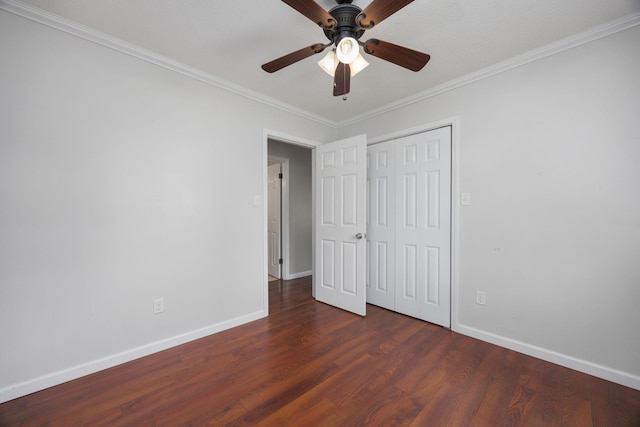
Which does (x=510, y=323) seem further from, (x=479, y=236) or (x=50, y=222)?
(x=50, y=222)

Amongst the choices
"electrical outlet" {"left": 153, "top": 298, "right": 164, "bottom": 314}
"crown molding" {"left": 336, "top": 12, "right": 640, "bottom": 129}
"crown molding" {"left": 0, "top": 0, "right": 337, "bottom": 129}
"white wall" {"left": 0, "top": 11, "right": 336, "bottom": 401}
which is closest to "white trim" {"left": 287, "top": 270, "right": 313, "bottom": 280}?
"white wall" {"left": 0, "top": 11, "right": 336, "bottom": 401}

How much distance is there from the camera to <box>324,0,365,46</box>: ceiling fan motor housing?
1.40 metres

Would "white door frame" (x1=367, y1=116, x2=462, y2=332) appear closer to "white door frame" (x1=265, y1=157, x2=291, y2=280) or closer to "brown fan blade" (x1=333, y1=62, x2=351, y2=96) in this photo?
"brown fan blade" (x1=333, y1=62, x2=351, y2=96)

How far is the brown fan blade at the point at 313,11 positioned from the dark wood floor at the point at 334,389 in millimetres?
2129

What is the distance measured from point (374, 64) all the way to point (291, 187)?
96.9 inches

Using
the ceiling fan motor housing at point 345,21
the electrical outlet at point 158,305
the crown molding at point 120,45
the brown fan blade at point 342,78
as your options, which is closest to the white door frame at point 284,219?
the crown molding at point 120,45

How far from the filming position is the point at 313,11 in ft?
4.02

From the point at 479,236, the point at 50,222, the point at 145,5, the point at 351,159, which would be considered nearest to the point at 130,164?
the point at 50,222

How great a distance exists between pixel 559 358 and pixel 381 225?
1.82 metres

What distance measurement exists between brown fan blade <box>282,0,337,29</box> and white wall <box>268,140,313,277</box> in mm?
2863

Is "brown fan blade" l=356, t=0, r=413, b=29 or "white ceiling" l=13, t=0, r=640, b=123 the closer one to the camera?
"brown fan blade" l=356, t=0, r=413, b=29

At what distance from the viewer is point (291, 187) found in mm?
4242

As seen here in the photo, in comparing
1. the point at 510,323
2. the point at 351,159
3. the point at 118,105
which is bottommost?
the point at 510,323

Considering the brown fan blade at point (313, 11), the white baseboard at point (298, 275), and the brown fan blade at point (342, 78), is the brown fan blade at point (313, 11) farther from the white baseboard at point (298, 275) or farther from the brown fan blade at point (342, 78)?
the white baseboard at point (298, 275)
